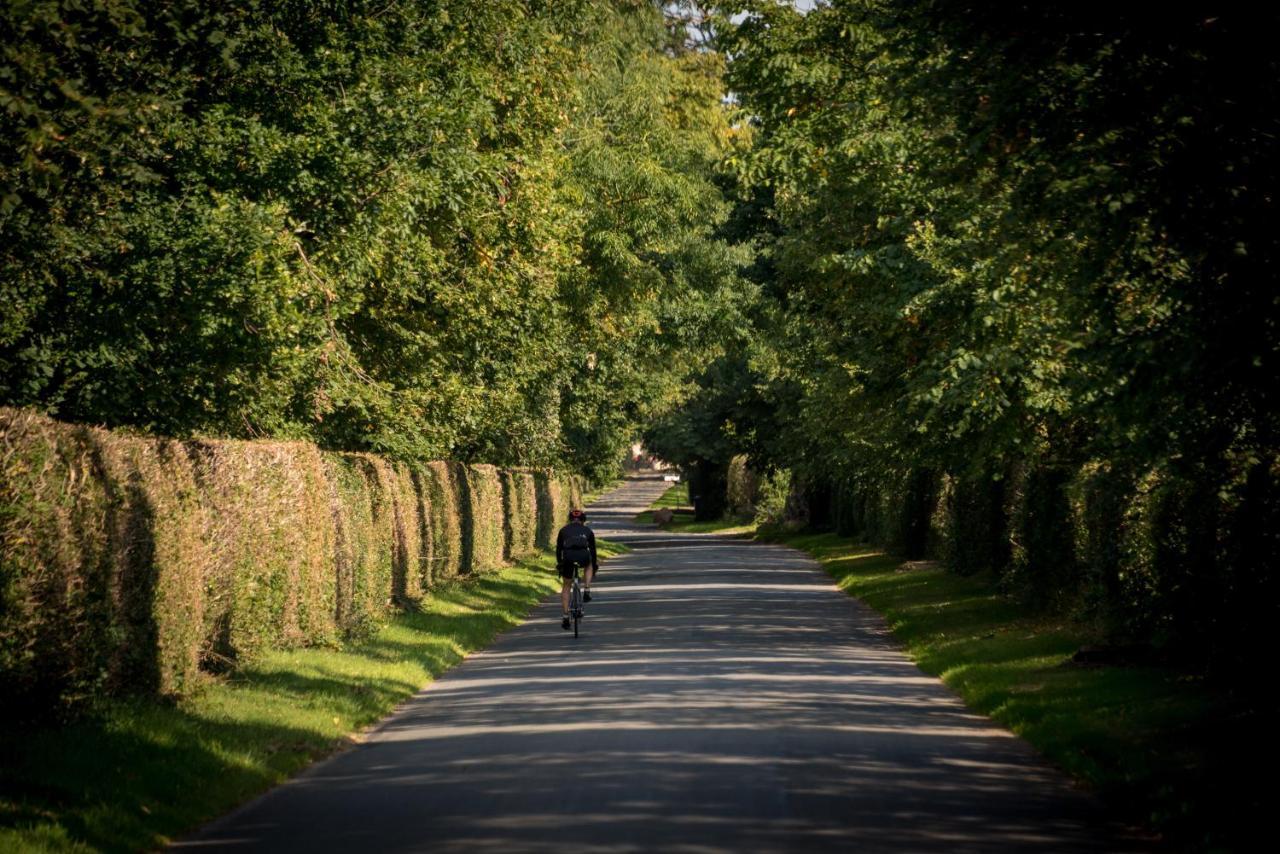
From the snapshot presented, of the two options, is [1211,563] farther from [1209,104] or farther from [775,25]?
[775,25]

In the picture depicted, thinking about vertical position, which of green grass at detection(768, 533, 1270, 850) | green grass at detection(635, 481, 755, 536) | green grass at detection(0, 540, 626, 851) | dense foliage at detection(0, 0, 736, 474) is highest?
dense foliage at detection(0, 0, 736, 474)

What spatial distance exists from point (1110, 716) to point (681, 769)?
4424 mm

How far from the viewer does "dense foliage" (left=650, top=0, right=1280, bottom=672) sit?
1238cm

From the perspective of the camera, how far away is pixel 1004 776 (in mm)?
12680

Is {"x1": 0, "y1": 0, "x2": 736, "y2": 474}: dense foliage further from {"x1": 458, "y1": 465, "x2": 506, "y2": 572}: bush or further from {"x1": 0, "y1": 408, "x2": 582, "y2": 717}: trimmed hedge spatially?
{"x1": 458, "y1": 465, "x2": 506, "y2": 572}: bush

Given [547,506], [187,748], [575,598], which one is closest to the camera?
[187,748]

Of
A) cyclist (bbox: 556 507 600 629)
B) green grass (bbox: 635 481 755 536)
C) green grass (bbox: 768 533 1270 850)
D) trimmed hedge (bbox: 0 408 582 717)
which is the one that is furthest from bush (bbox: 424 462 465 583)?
green grass (bbox: 635 481 755 536)

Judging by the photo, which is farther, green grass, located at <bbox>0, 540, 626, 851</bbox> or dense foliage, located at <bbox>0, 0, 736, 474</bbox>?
dense foliage, located at <bbox>0, 0, 736, 474</bbox>

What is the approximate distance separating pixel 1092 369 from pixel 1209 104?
262 cm

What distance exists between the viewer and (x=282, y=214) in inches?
796

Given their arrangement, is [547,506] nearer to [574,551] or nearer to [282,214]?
[574,551]

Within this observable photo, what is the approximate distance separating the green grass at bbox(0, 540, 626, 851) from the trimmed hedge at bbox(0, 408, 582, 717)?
14.9 inches

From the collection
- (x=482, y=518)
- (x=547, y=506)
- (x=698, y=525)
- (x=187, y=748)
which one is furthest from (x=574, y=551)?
(x=698, y=525)

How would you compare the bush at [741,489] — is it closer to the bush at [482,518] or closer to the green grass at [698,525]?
the green grass at [698,525]
